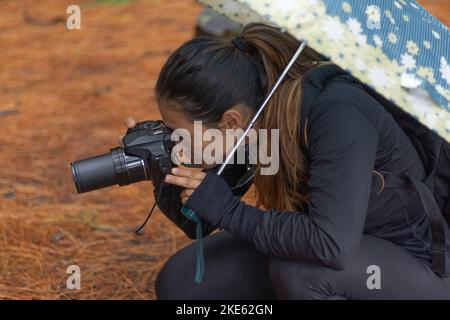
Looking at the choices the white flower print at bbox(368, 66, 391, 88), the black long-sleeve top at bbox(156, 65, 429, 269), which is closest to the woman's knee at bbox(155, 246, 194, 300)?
the black long-sleeve top at bbox(156, 65, 429, 269)

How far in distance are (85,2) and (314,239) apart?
4154 mm

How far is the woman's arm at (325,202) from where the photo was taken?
1.52 metres

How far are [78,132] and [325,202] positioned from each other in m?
2.20

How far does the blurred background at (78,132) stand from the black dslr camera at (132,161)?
0.73 metres

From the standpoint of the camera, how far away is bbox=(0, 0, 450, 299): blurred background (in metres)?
2.47

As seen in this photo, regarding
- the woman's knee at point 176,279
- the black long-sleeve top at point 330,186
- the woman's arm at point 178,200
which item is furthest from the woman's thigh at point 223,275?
the black long-sleeve top at point 330,186

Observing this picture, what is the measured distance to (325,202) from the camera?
1.52m

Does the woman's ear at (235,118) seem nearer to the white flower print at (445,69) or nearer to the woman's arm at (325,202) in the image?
the woman's arm at (325,202)

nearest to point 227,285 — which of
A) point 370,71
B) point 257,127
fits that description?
point 257,127

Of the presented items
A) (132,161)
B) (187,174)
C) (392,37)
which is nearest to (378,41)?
(392,37)

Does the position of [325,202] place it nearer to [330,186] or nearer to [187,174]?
[330,186]

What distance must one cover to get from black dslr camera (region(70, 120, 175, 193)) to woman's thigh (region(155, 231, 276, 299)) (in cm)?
45

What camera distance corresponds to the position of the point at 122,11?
516cm
